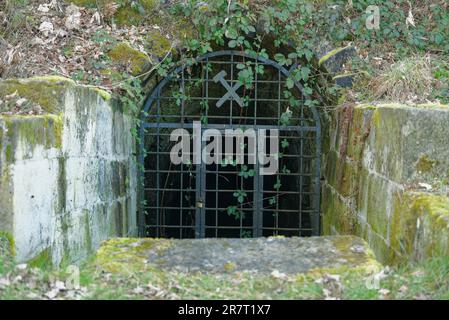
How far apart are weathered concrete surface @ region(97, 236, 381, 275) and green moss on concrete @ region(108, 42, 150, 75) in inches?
90.9

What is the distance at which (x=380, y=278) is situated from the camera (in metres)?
2.79

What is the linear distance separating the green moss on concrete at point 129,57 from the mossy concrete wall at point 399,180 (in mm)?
2150

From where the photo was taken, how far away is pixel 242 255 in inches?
131

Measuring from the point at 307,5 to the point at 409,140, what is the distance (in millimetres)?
2900

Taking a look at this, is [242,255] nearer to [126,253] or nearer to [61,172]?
[126,253]

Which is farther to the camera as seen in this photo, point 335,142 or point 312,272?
point 335,142

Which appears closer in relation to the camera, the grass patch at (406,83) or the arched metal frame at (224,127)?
the grass patch at (406,83)

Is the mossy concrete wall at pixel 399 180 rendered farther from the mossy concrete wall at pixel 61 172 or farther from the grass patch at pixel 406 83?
the mossy concrete wall at pixel 61 172

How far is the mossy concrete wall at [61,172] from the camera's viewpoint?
3.06 meters

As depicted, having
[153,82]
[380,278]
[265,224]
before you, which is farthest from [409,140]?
[265,224]

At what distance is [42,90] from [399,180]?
248 centimetres

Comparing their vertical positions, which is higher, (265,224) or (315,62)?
(315,62)

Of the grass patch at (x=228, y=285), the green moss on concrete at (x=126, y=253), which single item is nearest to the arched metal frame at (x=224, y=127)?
the green moss on concrete at (x=126, y=253)
